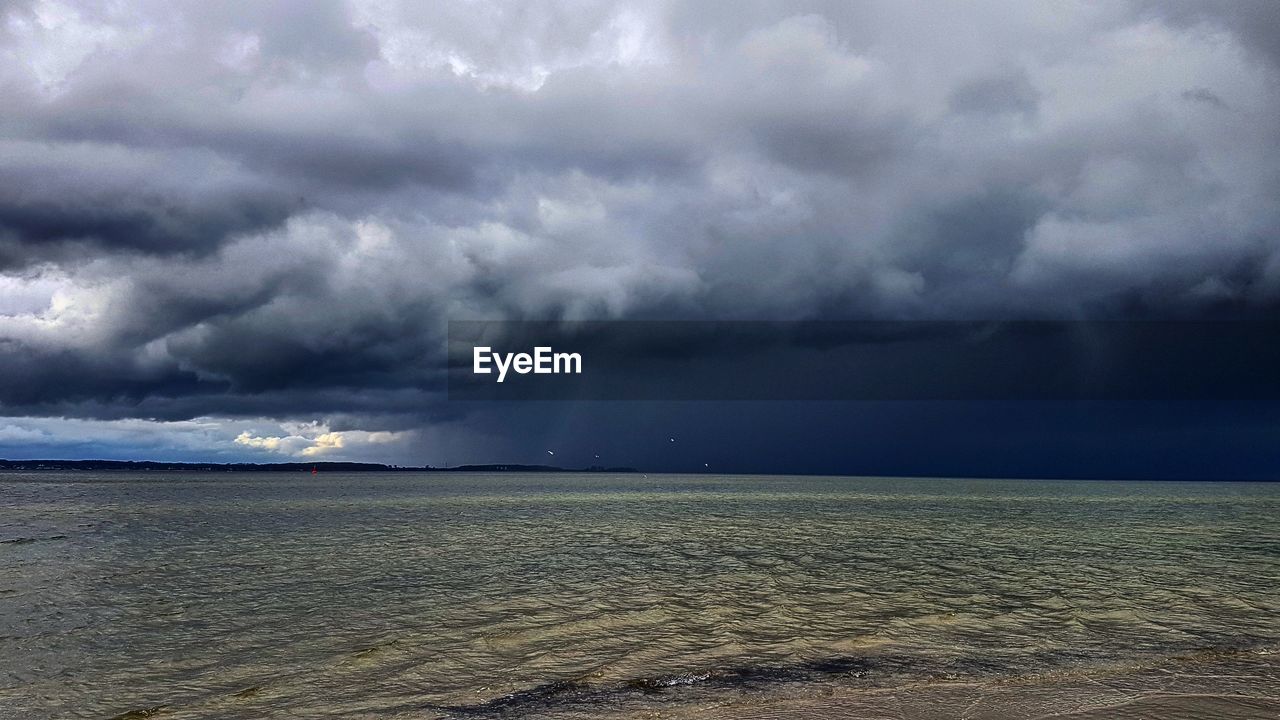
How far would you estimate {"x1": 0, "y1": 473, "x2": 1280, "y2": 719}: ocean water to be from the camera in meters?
15.1

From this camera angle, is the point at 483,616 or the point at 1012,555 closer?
the point at 483,616

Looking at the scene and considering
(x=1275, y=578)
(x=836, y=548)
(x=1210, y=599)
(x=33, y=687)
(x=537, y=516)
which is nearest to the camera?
(x=33, y=687)

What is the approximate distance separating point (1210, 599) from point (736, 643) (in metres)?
19.0

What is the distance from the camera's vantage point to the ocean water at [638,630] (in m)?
15.1

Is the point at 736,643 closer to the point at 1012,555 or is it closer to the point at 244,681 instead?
the point at 244,681

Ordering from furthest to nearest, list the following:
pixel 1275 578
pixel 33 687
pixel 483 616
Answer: pixel 1275 578
pixel 483 616
pixel 33 687

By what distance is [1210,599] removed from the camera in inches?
1070

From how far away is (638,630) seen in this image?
2156cm

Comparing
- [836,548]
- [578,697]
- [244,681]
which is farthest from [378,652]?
[836,548]

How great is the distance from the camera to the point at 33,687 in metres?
16.7

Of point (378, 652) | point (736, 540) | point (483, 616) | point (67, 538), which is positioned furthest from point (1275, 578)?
point (67, 538)

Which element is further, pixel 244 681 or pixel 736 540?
pixel 736 540

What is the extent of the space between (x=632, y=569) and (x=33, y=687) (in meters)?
22.6

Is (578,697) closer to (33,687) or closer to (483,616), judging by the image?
(483,616)
